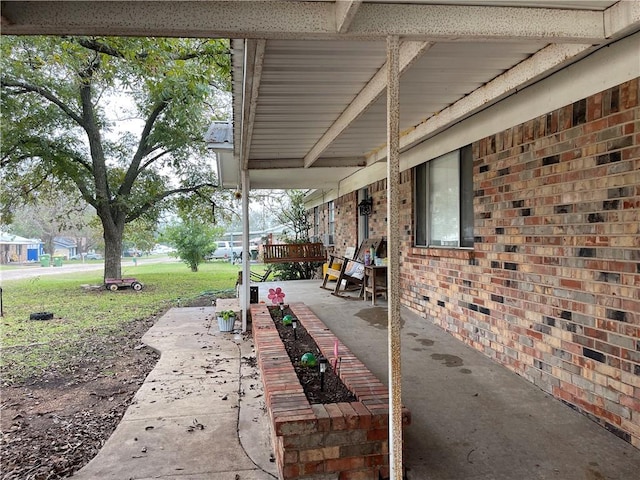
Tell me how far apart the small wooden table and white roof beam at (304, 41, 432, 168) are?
2307 millimetres

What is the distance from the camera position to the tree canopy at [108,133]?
1160 centimetres

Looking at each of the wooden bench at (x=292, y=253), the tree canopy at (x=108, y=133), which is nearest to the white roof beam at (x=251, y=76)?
the tree canopy at (x=108, y=133)

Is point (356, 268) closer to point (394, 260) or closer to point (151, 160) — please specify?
point (394, 260)

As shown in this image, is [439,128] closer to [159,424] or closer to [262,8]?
[262,8]

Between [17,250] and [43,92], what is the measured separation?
3580 cm

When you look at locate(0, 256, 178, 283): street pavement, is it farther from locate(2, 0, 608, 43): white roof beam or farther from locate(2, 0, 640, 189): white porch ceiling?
locate(2, 0, 608, 43): white roof beam

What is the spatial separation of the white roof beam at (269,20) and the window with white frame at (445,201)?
2781mm

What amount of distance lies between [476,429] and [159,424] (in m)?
2.35

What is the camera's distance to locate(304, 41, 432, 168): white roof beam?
261 cm

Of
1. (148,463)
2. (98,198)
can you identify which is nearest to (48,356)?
(148,463)

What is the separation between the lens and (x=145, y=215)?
659 inches

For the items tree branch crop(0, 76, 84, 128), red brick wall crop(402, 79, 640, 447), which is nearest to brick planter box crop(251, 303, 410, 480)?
red brick wall crop(402, 79, 640, 447)

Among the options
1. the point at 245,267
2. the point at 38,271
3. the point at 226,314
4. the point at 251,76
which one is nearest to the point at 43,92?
the point at 245,267

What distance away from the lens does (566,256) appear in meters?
3.10
